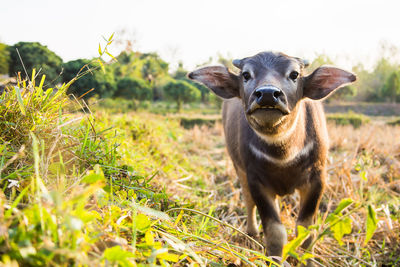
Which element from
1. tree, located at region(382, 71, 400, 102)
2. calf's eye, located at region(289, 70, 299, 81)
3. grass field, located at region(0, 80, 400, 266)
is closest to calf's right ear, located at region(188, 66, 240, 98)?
calf's eye, located at region(289, 70, 299, 81)

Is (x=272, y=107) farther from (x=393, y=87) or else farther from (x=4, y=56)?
(x=393, y=87)

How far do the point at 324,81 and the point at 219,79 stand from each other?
41.3 inches

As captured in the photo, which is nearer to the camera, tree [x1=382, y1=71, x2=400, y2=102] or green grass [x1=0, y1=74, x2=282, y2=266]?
green grass [x1=0, y1=74, x2=282, y2=266]

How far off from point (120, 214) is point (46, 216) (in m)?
0.41

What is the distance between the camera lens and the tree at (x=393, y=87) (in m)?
39.2

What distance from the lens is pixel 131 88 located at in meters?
29.4

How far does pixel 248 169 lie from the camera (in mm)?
2801

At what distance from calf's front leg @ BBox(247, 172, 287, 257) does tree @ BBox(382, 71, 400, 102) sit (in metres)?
45.2

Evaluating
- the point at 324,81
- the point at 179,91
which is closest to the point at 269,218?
the point at 324,81

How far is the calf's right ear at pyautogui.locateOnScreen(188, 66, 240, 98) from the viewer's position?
3.01m

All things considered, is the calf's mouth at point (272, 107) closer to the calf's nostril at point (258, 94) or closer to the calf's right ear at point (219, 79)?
the calf's nostril at point (258, 94)

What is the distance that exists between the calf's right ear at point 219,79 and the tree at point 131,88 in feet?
87.4

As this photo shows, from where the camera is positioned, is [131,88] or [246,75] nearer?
[246,75]

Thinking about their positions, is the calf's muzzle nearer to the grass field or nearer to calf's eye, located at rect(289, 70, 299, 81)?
calf's eye, located at rect(289, 70, 299, 81)
